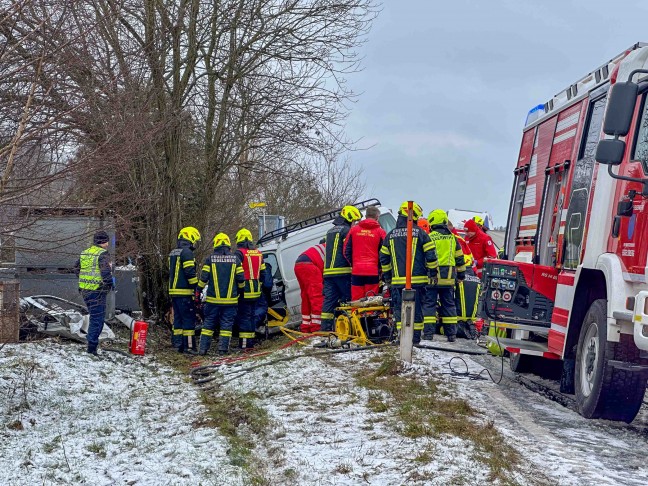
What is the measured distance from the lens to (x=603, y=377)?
7.64 meters

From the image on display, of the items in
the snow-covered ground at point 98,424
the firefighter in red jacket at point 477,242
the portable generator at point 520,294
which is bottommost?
the snow-covered ground at point 98,424

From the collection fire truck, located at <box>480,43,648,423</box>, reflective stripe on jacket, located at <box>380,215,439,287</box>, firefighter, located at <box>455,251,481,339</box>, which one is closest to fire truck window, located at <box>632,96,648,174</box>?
fire truck, located at <box>480,43,648,423</box>

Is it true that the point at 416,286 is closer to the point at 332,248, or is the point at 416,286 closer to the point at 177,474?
the point at 332,248

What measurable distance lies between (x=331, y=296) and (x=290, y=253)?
7.28 feet

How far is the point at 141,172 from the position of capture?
16797mm

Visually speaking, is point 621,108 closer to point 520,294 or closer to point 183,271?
point 520,294

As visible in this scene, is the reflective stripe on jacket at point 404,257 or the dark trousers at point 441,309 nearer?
the reflective stripe on jacket at point 404,257

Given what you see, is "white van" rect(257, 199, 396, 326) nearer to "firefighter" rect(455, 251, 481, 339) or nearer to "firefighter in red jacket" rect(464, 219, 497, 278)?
"firefighter in red jacket" rect(464, 219, 497, 278)

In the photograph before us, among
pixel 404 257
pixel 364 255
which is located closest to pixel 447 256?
pixel 404 257

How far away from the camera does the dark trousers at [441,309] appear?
12.8m

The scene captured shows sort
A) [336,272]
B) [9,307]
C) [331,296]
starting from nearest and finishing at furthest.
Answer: [9,307], [336,272], [331,296]

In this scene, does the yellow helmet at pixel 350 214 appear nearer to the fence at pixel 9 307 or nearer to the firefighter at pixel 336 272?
the firefighter at pixel 336 272

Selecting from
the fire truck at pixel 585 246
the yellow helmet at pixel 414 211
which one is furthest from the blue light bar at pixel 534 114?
the yellow helmet at pixel 414 211

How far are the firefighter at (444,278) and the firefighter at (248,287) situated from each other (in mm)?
3114
